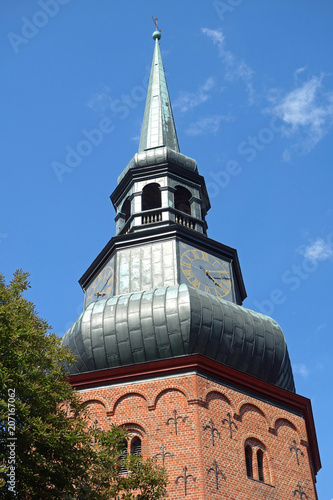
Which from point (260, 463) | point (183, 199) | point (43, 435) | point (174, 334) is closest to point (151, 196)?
point (183, 199)

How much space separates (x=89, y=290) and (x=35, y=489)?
12924 millimetres

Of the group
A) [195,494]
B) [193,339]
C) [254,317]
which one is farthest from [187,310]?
[195,494]

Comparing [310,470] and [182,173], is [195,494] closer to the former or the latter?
[310,470]

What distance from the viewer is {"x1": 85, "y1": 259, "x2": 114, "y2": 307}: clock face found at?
928 inches

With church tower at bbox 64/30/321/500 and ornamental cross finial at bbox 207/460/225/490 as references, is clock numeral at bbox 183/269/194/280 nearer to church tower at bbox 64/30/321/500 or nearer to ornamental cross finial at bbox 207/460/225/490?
church tower at bbox 64/30/321/500

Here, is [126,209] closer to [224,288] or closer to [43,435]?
[224,288]

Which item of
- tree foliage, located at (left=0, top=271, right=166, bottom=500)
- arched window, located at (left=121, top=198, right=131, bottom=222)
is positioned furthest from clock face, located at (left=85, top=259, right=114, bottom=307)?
tree foliage, located at (left=0, top=271, right=166, bottom=500)

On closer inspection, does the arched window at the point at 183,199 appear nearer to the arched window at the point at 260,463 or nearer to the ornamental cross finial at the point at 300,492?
the arched window at the point at 260,463

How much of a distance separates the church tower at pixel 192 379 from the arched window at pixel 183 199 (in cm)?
331

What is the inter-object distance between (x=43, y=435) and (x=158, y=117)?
64.3 ft

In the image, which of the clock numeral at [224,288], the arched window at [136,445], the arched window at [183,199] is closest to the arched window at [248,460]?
the arched window at [136,445]

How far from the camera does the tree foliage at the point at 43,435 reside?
40.5 ft

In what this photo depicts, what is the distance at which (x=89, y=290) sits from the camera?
25.2 metres

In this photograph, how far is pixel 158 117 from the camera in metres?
30.3
